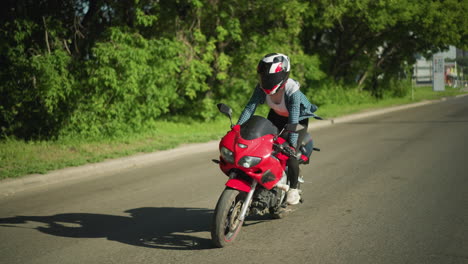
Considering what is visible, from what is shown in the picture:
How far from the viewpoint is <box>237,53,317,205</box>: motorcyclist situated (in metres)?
5.12

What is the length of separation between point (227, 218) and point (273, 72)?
59.2 inches

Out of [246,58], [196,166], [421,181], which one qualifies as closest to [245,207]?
[421,181]

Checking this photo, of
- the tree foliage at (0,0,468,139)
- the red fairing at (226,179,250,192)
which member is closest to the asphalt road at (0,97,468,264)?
the red fairing at (226,179,250,192)

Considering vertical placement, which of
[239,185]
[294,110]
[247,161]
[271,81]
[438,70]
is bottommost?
[438,70]

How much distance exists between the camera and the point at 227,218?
16.4 ft

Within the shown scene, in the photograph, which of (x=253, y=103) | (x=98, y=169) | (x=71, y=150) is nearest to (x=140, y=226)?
(x=253, y=103)

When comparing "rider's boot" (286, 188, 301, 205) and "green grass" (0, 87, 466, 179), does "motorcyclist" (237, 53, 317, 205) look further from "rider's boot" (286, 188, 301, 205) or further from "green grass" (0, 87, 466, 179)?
"green grass" (0, 87, 466, 179)

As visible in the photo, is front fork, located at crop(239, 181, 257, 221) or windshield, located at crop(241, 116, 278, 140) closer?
windshield, located at crop(241, 116, 278, 140)

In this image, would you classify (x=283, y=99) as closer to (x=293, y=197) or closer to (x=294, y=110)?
(x=294, y=110)

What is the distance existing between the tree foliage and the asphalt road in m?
4.31

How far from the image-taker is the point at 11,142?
1312 cm

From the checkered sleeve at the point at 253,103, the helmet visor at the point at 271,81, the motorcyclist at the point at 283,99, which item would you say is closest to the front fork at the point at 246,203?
the motorcyclist at the point at 283,99

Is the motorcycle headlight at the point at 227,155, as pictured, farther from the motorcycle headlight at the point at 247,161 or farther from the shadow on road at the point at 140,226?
the shadow on road at the point at 140,226

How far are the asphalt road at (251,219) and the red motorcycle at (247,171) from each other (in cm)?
30
